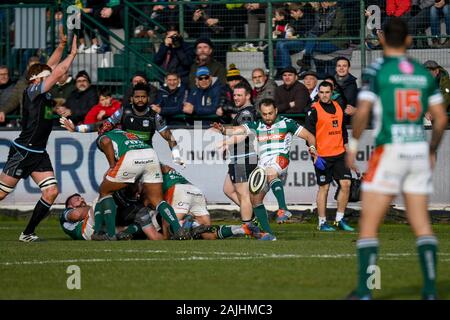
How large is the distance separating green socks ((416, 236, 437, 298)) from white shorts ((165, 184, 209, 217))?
7841 mm

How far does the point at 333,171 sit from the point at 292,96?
8.12 feet

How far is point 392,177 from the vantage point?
9102mm

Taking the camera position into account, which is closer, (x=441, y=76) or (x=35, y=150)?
(x=35, y=150)

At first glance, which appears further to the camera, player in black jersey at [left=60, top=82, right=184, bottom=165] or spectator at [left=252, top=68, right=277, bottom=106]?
spectator at [left=252, top=68, right=277, bottom=106]

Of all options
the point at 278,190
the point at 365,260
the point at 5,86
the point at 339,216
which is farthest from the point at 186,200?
the point at 5,86

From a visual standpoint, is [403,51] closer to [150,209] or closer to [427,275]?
[427,275]

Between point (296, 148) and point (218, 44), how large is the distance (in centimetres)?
319

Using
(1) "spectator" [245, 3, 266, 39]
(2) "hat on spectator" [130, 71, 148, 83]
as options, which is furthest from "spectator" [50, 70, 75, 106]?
(1) "spectator" [245, 3, 266, 39]

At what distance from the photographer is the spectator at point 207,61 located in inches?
878

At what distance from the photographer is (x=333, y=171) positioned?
19500 mm

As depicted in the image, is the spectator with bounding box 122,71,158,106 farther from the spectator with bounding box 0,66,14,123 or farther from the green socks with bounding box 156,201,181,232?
the green socks with bounding box 156,201,181,232

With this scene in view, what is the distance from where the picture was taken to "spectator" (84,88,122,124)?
22156 millimetres

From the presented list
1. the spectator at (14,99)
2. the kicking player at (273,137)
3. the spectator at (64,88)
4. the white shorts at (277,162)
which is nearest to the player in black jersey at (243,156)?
the kicking player at (273,137)

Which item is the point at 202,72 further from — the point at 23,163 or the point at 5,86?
the point at 23,163
